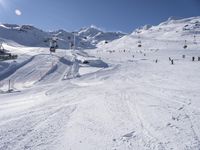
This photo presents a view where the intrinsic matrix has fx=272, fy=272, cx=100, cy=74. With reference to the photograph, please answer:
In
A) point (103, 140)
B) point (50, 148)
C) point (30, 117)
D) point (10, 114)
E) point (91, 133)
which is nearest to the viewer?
point (50, 148)

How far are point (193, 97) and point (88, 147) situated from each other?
390 inches

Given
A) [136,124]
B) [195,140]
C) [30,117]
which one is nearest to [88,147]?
[136,124]

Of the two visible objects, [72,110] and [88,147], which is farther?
[72,110]

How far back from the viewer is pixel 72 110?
51.0 feet

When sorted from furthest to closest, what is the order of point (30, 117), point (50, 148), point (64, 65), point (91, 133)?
point (64, 65) → point (30, 117) → point (91, 133) → point (50, 148)

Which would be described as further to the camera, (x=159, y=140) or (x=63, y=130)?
(x=63, y=130)

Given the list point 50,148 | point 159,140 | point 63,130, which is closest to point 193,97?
point 159,140

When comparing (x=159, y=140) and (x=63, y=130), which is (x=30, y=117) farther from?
(x=159, y=140)

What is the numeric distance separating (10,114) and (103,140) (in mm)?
6922

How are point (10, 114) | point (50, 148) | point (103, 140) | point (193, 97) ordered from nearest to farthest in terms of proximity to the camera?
point (50, 148) < point (103, 140) < point (10, 114) < point (193, 97)

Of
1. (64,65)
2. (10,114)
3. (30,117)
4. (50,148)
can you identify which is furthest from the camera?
(64,65)

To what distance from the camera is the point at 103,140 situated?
35.1 ft

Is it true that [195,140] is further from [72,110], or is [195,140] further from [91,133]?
[72,110]

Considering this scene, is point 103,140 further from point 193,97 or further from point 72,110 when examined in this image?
point 193,97
